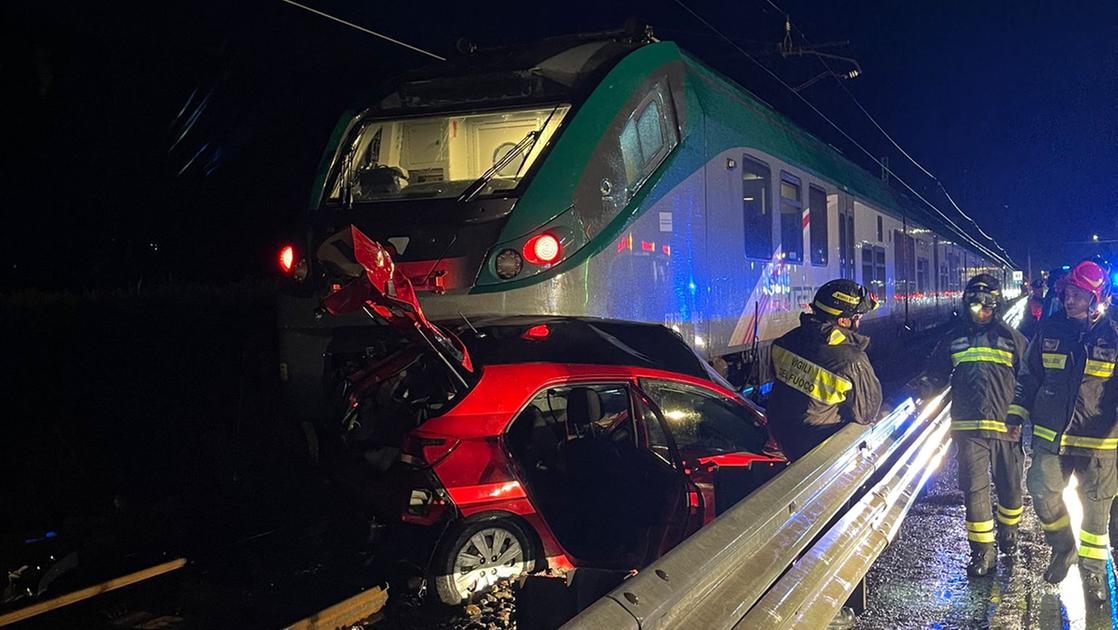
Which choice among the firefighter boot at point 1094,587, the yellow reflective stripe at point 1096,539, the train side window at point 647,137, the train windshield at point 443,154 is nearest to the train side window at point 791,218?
the train side window at point 647,137

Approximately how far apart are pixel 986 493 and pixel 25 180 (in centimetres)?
1104

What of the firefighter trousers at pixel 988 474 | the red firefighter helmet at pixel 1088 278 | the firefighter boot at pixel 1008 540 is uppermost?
the red firefighter helmet at pixel 1088 278

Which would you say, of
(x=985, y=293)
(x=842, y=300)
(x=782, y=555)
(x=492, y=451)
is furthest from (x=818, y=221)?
(x=782, y=555)

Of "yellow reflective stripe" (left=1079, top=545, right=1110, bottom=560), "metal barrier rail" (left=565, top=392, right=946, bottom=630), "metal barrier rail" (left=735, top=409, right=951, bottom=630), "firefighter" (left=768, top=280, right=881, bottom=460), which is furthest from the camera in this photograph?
"firefighter" (left=768, top=280, right=881, bottom=460)

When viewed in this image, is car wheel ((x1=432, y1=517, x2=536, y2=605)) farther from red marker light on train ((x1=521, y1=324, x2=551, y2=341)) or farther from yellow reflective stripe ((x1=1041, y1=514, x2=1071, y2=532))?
yellow reflective stripe ((x1=1041, y1=514, x2=1071, y2=532))

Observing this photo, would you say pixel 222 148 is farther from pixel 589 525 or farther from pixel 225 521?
pixel 589 525

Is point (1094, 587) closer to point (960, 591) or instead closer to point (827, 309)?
point (960, 591)

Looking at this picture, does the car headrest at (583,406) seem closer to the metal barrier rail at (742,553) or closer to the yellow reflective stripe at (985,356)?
the metal barrier rail at (742,553)

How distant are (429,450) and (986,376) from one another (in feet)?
10.9

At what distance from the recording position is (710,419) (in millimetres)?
5934

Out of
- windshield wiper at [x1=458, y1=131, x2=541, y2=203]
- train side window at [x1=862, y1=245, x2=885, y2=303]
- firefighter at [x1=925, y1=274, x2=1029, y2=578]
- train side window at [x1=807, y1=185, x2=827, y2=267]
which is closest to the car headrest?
windshield wiper at [x1=458, y1=131, x2=541, y2=203]

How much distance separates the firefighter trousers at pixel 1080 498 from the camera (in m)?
5.02

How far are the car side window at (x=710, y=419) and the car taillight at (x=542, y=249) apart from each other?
124cm

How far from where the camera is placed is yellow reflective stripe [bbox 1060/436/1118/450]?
16.5ft
